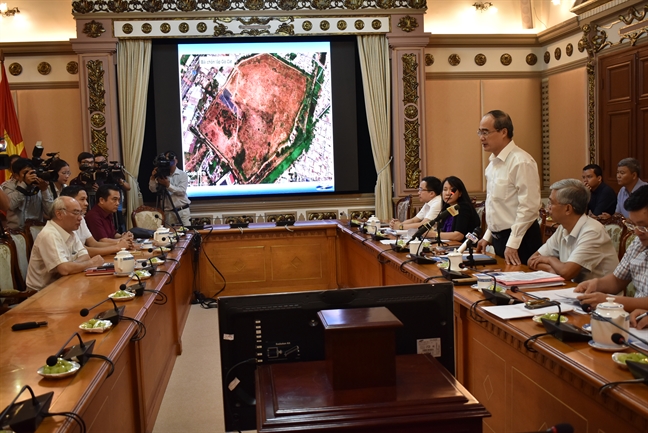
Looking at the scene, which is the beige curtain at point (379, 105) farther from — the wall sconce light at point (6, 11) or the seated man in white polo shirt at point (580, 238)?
the seated man in white polo shirt at point (580, 238)

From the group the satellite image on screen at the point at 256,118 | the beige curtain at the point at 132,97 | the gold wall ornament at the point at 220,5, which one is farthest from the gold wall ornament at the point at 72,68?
the gold wall ornament at the point at 220,5

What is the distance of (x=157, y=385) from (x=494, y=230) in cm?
221

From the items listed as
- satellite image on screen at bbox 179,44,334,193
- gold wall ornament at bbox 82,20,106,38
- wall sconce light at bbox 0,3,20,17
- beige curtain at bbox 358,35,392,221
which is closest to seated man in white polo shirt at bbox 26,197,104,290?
satellite image on screen at bbox 179,44,334,193

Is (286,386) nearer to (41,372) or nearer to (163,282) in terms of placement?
(41,372)

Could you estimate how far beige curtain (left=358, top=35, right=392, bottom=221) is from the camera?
25.4 ft

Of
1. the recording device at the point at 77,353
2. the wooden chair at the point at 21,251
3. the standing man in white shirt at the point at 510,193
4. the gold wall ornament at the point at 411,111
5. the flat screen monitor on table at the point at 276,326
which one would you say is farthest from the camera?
the gold wall ornament at the point at 411,111

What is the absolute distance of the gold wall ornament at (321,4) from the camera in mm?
7605

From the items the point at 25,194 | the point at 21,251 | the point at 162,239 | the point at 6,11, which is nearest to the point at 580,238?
the point at 162,239

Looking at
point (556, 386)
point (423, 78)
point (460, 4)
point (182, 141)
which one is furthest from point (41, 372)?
point (460, 4)

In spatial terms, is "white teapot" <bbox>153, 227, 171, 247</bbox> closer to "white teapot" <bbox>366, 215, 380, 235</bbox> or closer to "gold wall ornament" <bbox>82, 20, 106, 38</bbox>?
"white teapot" <bbox>366, 215, 380, 235</bbox>

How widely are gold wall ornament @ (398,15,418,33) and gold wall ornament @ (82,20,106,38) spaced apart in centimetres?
354

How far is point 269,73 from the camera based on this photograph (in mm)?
7793

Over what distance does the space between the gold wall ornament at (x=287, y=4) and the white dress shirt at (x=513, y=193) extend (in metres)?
4.53

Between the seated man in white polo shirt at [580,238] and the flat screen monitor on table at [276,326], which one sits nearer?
the flat screen monitor on table at [276,326]
